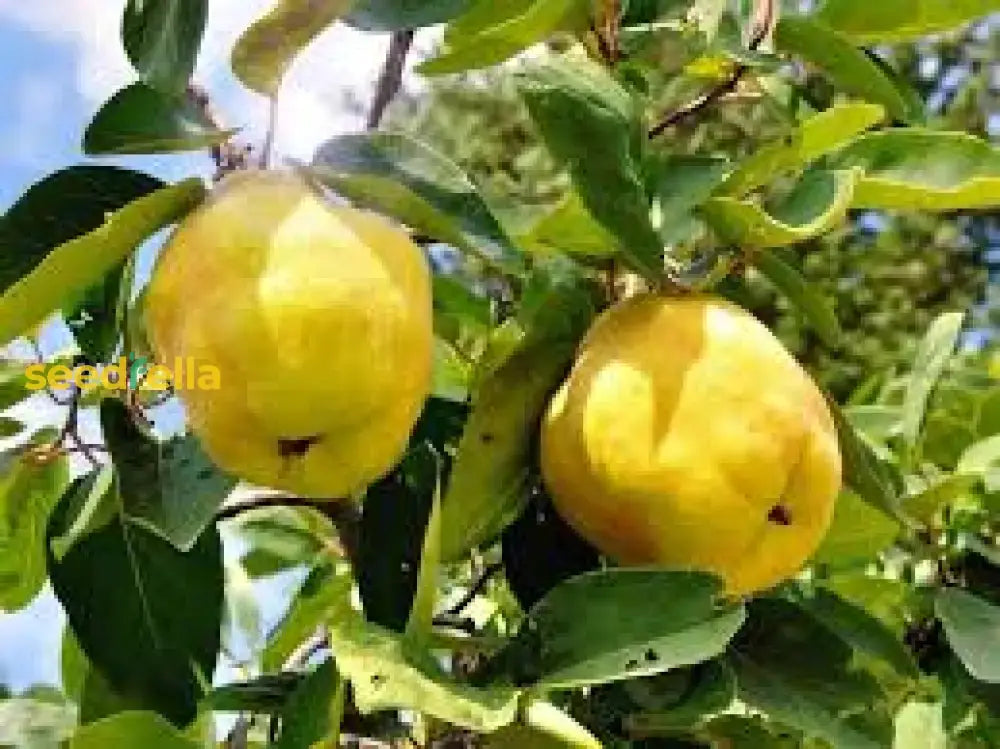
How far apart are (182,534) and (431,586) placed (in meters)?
0.12

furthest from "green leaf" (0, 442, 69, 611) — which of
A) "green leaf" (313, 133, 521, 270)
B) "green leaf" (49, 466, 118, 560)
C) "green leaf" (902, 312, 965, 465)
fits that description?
"green leaf" (902, 312, 965, 465)

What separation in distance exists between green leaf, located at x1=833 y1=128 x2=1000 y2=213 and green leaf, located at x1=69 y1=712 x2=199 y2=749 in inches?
15.5

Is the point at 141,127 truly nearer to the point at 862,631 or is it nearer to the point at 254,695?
the point at 254,695

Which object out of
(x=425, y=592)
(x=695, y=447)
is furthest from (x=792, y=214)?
(x=425, y=592)

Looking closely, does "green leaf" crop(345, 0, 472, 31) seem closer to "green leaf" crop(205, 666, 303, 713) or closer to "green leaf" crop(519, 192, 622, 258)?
"green leaf" crop(519, 192, 622, 258)

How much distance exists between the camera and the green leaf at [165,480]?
78 centimetres

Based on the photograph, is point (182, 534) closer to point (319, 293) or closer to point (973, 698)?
point (319, 293)

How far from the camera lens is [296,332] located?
0.68 meters

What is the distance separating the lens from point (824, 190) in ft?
2.79

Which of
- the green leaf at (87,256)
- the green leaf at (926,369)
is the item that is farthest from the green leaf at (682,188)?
the green leaf at (926,369)

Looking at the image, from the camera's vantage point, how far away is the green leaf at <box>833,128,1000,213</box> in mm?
847

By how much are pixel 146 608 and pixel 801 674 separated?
0.32 m

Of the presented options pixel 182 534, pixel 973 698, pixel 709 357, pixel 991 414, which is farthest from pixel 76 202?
pixel 991 414

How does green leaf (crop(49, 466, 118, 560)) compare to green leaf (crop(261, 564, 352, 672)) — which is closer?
green leaf (crop(49, 466, 118, 560))
